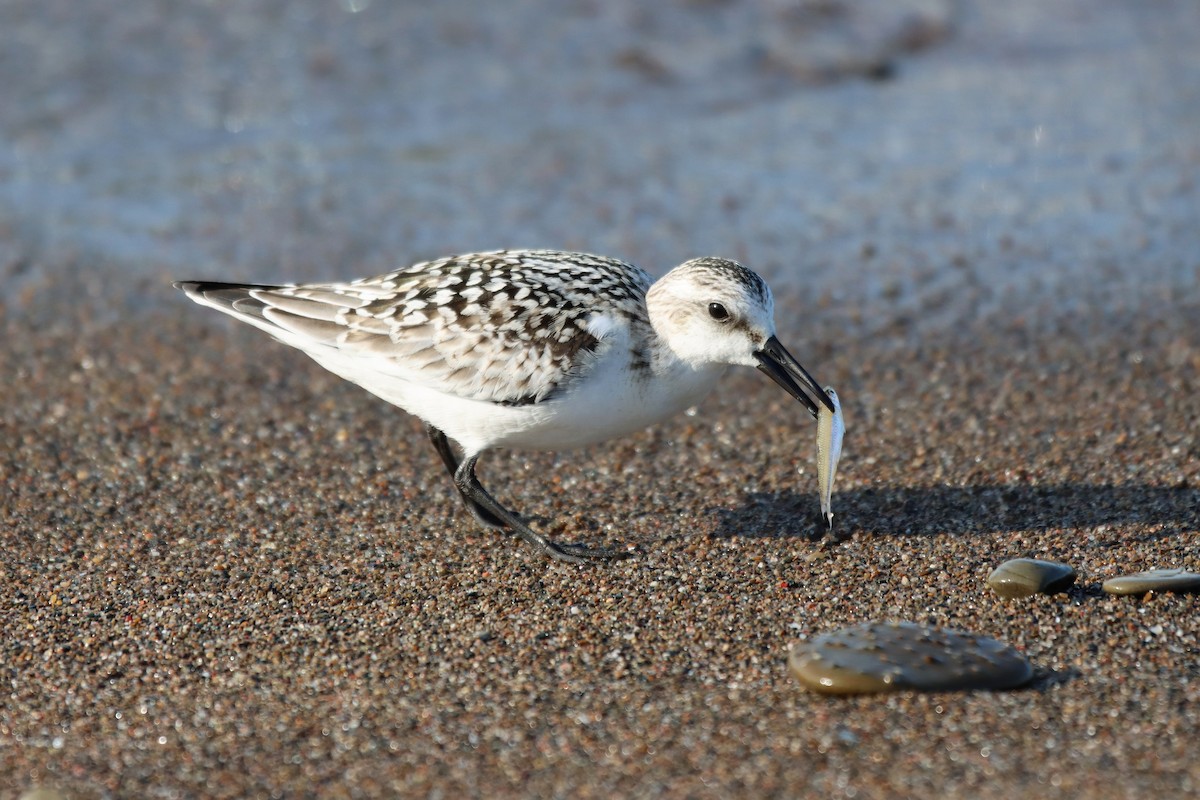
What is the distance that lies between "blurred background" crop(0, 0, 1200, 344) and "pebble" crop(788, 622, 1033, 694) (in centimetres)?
334

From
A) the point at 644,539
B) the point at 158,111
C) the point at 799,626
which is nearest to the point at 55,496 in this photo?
the point at 644,539

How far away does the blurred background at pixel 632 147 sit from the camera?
802 centimetres

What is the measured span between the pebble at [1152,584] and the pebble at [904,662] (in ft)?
2.09

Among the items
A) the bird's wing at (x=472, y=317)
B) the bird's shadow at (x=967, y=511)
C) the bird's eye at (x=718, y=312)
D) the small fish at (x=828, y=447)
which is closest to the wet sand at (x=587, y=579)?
the bird's shadow at (x=967, y=511)

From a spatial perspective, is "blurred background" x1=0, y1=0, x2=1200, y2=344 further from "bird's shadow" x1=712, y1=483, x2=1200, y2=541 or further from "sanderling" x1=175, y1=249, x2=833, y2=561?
"sanderling" x1=175, y1=249, x2=833, y2=561

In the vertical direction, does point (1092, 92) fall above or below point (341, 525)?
above

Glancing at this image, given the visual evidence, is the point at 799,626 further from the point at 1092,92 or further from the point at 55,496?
the point at 1092,92

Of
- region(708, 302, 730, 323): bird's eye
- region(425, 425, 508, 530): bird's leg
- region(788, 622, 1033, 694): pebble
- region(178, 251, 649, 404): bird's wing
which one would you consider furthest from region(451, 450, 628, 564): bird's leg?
region(788, 622, 1033, 694): pebble

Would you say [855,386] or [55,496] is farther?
[855,386]

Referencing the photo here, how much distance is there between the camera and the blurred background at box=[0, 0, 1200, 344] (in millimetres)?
8023

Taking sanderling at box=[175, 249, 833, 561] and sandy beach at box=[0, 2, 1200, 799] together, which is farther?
sanderling at box=[175, 249, 833, 561]

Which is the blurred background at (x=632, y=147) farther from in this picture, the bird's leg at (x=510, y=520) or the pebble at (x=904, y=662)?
the pebble at (x=904, y=662)

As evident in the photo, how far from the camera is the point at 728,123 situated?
9953 mm

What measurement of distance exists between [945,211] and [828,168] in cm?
96
